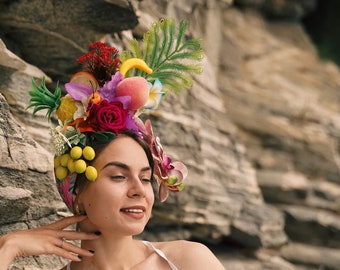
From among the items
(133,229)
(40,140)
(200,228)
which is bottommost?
(200,228)

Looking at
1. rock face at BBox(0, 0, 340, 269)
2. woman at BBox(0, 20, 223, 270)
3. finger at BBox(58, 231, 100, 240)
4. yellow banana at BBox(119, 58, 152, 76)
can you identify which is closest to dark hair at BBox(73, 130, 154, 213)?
woman at BBox(0, 20, 223, 270)

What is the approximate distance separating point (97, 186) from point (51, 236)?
0.32 metres

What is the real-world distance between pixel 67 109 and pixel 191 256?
893 mm

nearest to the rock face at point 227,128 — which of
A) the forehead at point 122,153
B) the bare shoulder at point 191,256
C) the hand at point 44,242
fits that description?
the hand at point 44,242

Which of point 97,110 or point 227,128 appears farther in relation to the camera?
point 227,128

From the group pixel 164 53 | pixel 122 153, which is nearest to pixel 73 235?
pixel 122 153

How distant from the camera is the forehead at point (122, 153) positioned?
106 inches

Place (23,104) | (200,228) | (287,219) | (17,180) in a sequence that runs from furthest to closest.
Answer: (287,219) < (200,228) < (23,104) < (17,180)

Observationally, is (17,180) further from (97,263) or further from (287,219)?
(287,219)

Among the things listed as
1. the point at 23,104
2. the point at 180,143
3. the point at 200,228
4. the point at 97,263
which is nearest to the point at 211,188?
the point at 200,228

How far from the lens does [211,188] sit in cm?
579

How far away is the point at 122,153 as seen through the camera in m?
2.72

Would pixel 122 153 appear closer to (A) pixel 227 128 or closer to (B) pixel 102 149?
(B) pixel 102 149

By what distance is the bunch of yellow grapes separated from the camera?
2.65 meters
